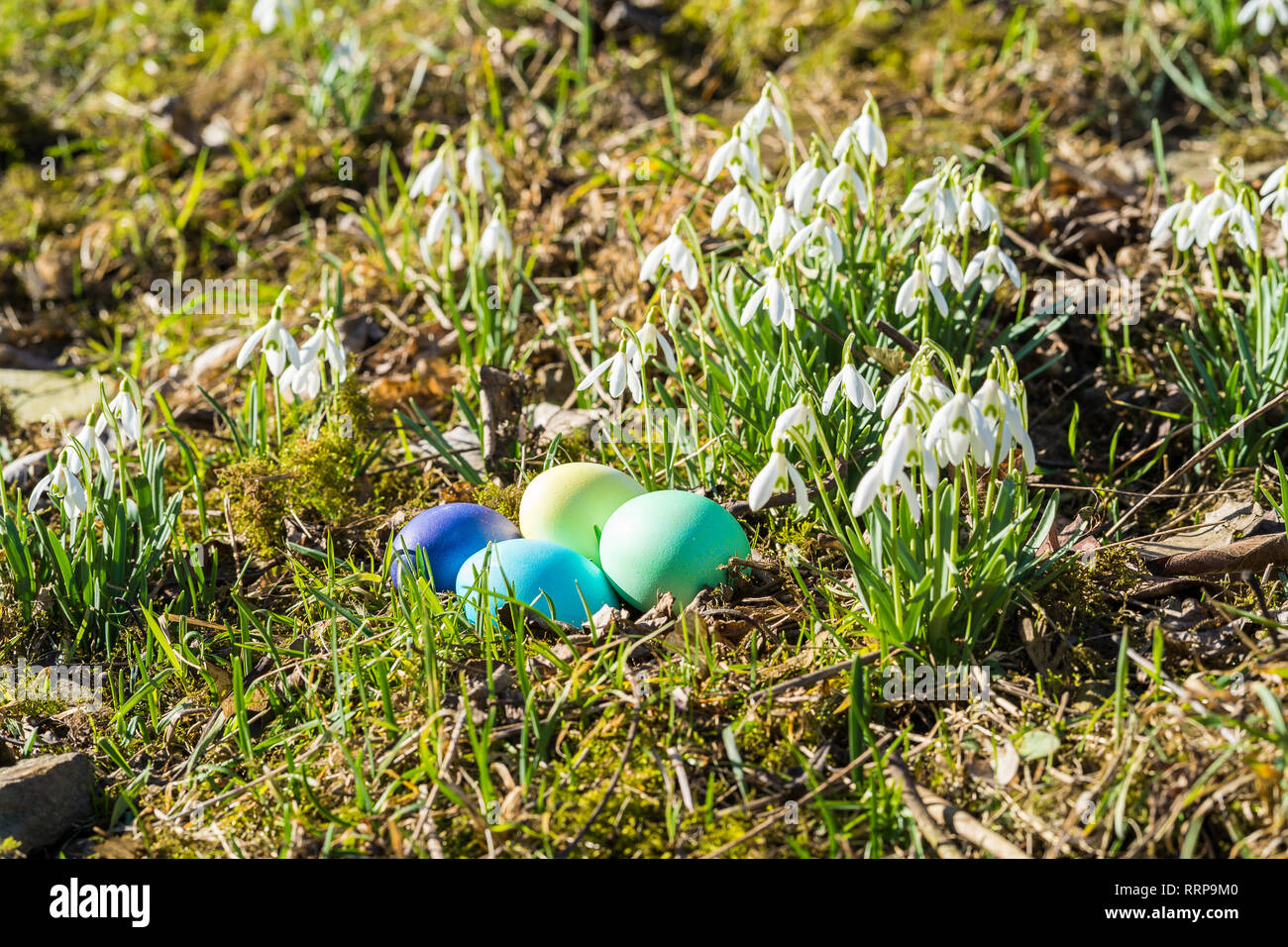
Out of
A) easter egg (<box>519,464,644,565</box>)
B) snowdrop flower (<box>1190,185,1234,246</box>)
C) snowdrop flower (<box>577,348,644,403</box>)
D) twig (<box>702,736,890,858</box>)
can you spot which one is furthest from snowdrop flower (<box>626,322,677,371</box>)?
snowdrop flower (<box>1190,185,1234,246</box>)

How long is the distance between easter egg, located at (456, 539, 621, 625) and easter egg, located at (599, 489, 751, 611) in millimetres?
83

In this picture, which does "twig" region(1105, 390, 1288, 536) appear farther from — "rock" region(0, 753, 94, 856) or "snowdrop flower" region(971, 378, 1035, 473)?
"rock" region(0, 753, 94, 856)

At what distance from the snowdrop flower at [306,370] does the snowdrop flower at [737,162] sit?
1070 millimetres

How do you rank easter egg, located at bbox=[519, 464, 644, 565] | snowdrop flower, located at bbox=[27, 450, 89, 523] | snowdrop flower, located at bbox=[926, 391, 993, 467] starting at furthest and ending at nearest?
easter egg, located at bbox=[519, 464, 644, 565] → snowdrop flower, located at bbox=[27, 450, 89, 523] → snowdrop flower, located at bbox=[926, 391, 993, 467]

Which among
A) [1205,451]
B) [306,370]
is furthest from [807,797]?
[306,370]

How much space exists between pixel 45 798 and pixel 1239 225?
2.84m

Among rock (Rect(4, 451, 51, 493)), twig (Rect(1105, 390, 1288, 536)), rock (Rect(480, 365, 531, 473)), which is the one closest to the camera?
twig (Rect(1105, 390, 1288, 536))

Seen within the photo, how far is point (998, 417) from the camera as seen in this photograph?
1824mm

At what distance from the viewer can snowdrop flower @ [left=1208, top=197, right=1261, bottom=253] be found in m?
2.51

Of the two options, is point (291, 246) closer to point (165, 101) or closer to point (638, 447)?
point (165, 101)

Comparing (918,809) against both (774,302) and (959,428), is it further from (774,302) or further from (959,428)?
(774,302)

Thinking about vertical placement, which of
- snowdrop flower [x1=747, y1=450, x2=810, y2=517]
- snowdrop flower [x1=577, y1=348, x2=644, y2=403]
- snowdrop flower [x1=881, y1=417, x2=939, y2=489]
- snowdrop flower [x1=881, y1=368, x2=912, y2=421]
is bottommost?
snowdrop flower [x1=747, y1=450, x2=810, y2=517]

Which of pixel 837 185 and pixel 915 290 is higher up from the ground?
pixel 837 185
